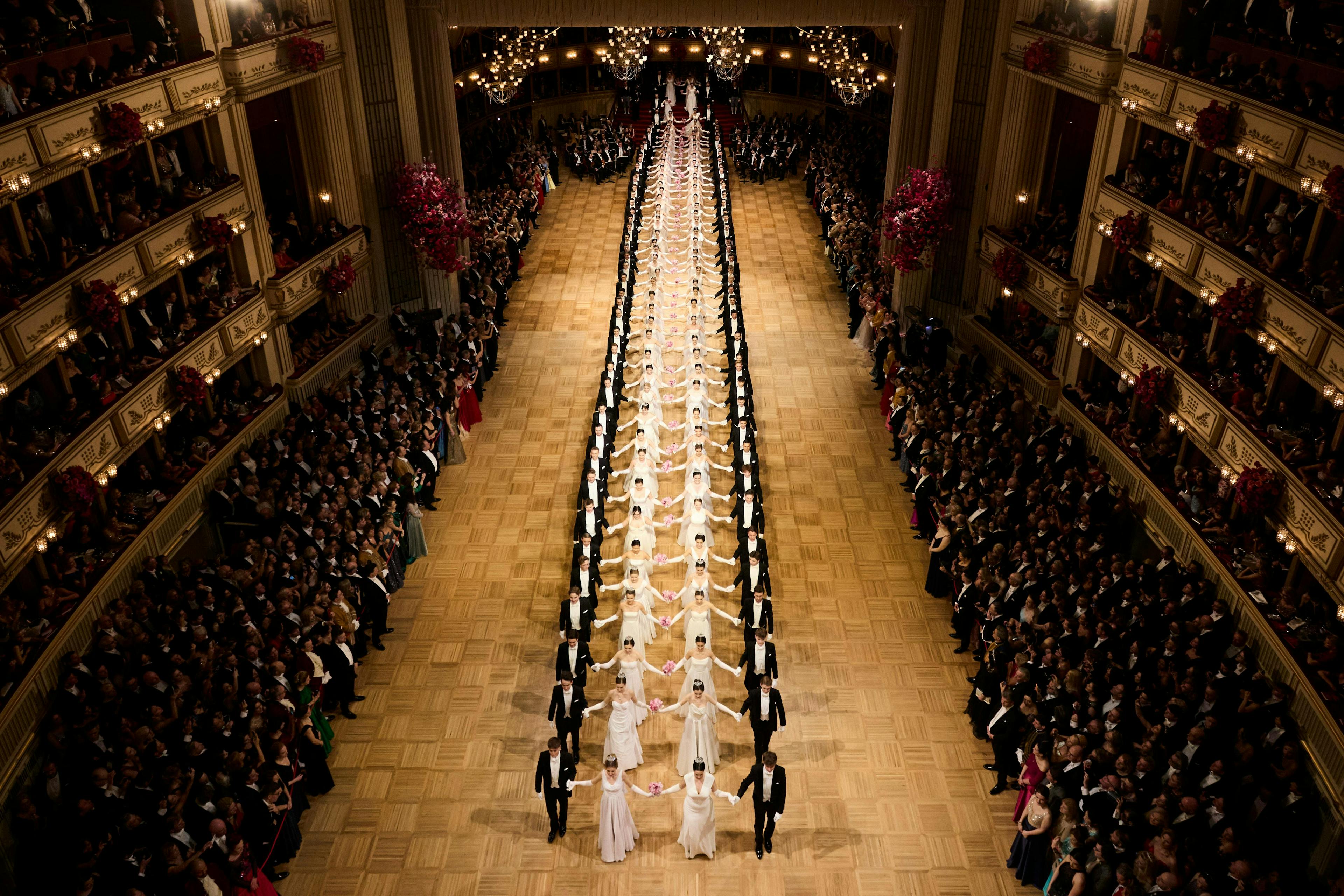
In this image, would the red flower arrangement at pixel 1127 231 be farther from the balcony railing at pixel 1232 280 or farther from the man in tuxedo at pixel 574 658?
the man in tuxedo at pixel 574 658

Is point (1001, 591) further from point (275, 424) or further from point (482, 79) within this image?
point (482, 79)

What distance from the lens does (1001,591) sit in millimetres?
10836

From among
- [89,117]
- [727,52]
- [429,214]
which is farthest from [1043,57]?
[727,52]

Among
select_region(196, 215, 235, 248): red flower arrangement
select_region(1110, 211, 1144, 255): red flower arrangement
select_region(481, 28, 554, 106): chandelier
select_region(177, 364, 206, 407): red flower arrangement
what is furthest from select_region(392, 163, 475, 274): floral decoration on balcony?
select_region(1110, 211, 1144, 255): red flower arrangement

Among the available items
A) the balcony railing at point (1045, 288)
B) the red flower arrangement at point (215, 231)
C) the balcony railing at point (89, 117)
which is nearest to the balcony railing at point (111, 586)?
the red flower arrangement at point (215, 231)

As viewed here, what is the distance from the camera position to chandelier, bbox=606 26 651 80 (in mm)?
25859

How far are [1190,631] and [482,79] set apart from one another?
22.1 m

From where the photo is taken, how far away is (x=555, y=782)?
9.12 metres

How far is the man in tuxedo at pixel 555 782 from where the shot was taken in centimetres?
893

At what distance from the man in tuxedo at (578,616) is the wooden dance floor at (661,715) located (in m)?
0.55

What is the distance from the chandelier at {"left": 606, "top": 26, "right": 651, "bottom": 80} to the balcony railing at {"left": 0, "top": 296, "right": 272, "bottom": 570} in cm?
1470

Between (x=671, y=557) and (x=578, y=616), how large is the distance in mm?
2325

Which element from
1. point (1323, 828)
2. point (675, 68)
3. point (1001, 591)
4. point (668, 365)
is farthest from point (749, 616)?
point (675, 68)

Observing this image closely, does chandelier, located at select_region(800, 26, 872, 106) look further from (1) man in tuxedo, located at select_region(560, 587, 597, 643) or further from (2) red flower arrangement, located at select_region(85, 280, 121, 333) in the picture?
(2) red flower arrangement, located at select_region(85, 280, 121, 333)
